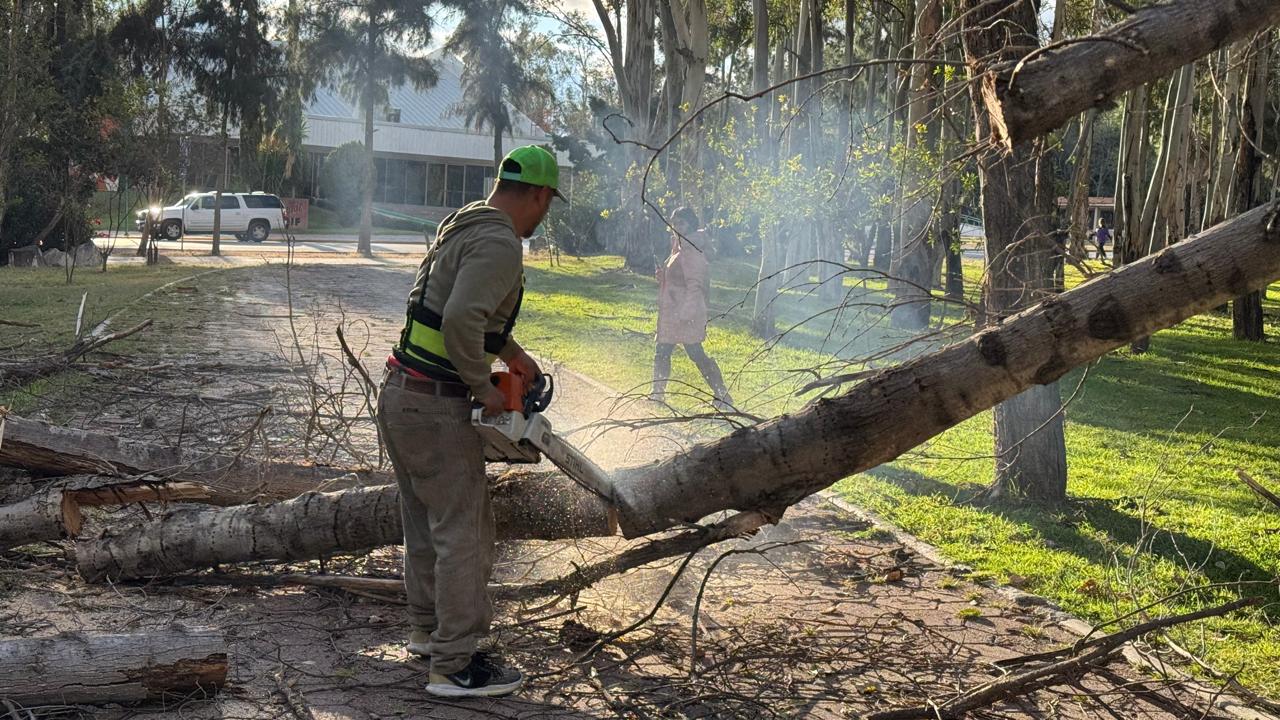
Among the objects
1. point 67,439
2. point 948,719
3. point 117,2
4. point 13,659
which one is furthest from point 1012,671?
point 117,2

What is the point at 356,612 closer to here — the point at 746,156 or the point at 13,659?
the point at 13,659

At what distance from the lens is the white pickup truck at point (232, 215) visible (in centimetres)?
3750

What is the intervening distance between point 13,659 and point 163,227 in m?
36.5

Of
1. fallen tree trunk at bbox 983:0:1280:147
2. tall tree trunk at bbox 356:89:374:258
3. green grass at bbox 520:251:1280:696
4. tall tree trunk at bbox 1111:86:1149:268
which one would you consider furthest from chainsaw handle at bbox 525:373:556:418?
tall tree trunk at bbox 356:89:374:258

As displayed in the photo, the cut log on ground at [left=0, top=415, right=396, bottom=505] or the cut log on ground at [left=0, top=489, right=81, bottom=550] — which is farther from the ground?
the cut log on ground at [left=0, top=415, right=396, bottom=505]

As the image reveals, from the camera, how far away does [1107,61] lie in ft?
12.2

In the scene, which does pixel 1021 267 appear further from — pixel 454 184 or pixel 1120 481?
pixel 454 184

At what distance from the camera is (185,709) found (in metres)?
3.84

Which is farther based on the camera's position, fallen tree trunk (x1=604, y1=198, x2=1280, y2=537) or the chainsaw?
the chainsaw

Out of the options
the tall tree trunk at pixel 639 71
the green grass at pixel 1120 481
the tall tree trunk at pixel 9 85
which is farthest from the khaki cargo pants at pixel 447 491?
the tall tree trunk at pixel 639 71

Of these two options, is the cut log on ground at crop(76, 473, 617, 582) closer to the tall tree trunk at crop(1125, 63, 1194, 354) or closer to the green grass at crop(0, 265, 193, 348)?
the green grass at crop(0, 265, 193, 348)

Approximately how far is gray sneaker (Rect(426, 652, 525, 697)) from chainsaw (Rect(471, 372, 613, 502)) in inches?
29.9

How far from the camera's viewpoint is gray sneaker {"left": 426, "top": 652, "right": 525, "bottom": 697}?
4070mm

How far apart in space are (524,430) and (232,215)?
36.7 m
